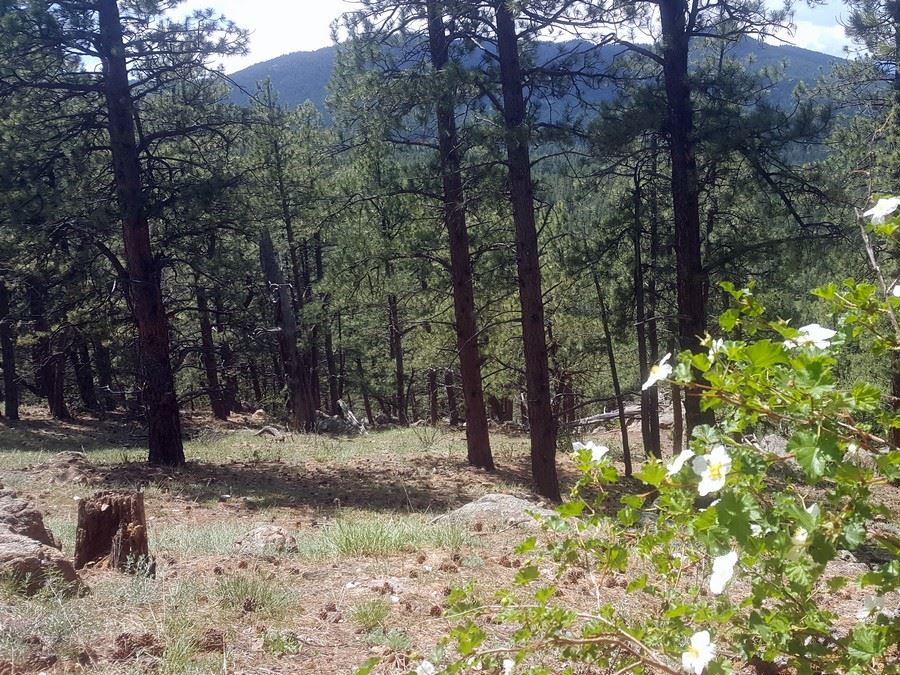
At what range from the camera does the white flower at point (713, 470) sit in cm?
174

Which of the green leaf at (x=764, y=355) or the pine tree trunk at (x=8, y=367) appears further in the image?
the pine tree trunk at (x=8, y=367)

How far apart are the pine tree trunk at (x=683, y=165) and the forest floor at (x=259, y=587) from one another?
329 centimetres

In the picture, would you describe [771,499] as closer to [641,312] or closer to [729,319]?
[729,319]

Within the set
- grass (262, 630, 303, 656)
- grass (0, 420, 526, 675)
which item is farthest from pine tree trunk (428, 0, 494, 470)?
grass (262, 630, 303, 656)

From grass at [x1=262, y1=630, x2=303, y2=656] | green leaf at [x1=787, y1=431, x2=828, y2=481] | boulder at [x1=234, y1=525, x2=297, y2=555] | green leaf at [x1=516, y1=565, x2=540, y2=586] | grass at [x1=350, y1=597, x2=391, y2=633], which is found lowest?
boulder at [x1=234, y1=525, x2=297, y2=555]

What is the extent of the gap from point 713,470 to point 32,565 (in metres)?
3.61

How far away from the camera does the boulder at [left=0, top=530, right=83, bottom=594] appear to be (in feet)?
12.4

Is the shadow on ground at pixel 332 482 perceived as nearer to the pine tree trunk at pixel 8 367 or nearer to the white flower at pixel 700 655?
the white flower at pixel 700 655

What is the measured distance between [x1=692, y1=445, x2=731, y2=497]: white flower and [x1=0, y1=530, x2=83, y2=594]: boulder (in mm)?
3373

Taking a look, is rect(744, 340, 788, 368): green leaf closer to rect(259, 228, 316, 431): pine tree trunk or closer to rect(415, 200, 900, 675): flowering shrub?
rect(415, 200, 900, 675): flowering shrub

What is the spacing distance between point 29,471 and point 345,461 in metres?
5.00

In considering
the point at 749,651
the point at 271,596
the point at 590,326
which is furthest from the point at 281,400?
the point at 749,651

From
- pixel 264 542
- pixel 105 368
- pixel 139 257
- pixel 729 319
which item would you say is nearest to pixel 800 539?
pixel 729 319

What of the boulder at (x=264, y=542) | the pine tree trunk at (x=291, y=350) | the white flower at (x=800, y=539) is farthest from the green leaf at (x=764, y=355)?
the pine tree trunk at (x=291, y=350)
